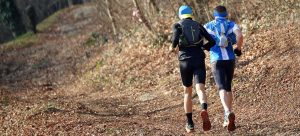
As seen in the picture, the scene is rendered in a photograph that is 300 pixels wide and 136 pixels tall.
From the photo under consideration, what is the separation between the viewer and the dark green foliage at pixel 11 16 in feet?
138

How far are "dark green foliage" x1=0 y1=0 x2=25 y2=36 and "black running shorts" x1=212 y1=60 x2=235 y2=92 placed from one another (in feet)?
119

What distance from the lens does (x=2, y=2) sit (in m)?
41.9

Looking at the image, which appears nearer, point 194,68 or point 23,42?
point 194,68

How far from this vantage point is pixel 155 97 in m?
A: 14.5

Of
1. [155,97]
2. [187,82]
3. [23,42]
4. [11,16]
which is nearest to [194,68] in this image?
[187,82]

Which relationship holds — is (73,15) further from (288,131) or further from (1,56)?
(288,131)

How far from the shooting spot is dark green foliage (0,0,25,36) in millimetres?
42156

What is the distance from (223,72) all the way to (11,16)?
3745 cm

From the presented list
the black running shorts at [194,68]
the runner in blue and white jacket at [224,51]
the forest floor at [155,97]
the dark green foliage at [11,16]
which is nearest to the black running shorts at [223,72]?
A: the runner in blue and white jacket at [224,51]

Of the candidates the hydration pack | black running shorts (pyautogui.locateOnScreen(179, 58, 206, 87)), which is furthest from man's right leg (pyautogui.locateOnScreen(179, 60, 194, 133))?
the hydration pack

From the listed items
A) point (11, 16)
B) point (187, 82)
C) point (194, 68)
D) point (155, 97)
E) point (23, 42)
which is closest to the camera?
point (194, 68)

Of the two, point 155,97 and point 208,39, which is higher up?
point 208,39

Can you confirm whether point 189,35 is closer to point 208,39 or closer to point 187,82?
point 208,39

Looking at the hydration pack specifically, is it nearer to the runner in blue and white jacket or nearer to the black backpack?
the runner in blue and white jacket
